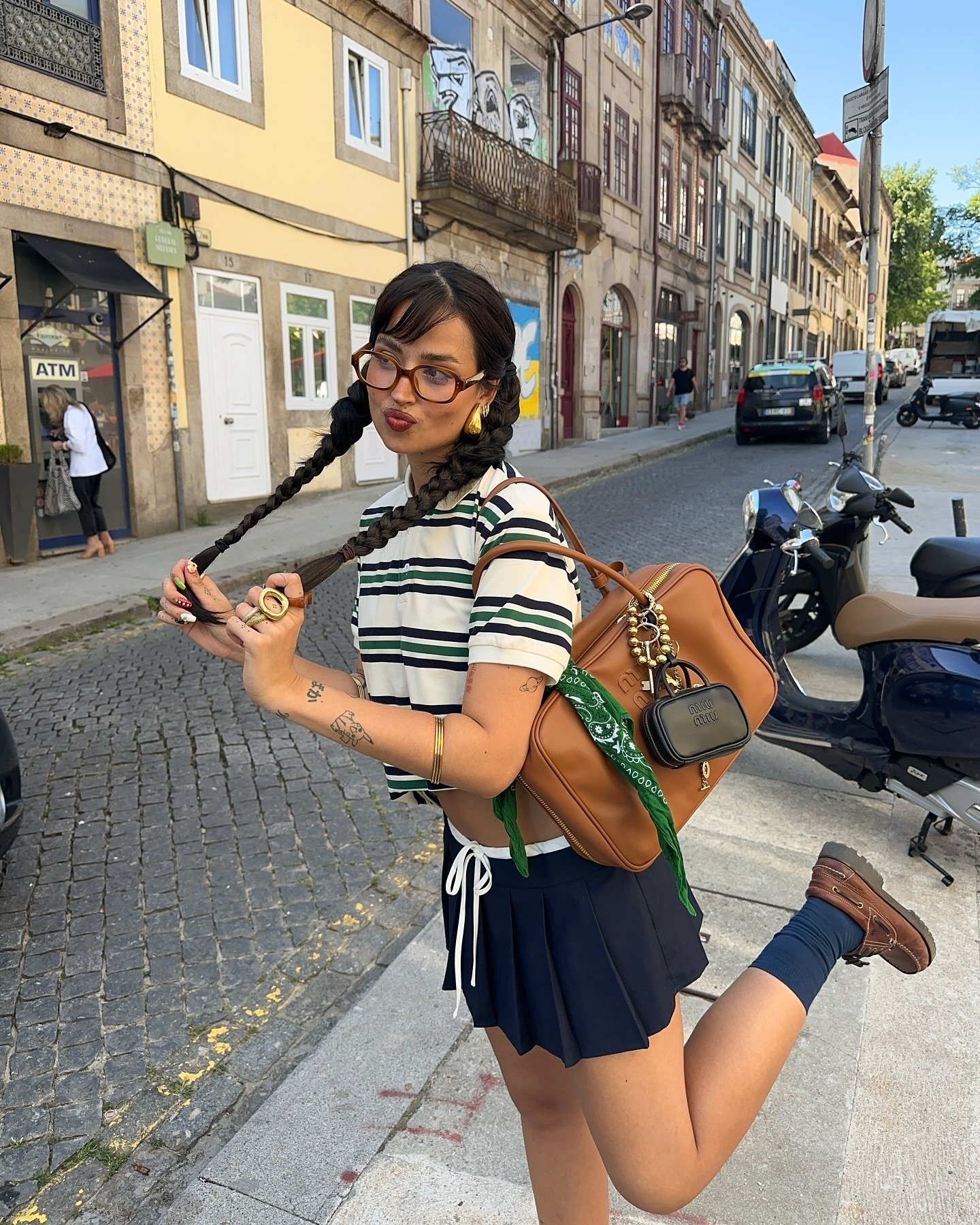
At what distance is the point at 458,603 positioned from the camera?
1.41 meters

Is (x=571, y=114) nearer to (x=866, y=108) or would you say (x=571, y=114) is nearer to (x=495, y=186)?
(x=495, y=186)

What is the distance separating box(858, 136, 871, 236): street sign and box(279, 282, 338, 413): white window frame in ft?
23.9

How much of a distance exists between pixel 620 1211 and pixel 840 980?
3.59 feet

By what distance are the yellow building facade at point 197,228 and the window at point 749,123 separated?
2531cm

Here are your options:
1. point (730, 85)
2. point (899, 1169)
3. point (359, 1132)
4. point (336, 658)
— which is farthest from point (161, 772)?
point (730, 85)

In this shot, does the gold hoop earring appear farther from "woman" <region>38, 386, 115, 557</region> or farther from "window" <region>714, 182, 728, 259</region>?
"window" <region>714, 182, 728, 259</region>

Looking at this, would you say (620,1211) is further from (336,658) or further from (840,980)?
(336,658)

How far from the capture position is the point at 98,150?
32.8ft

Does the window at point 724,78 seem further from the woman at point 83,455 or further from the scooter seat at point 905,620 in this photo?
the scooter seat at point 905,620

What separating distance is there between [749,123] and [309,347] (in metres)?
30.6

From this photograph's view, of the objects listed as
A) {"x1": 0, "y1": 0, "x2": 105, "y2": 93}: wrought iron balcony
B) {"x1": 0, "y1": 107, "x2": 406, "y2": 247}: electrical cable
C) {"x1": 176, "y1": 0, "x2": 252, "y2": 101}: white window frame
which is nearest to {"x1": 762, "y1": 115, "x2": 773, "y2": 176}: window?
{"x1": 0, "y1": 107, "x2": 406, "y2": 247}: electrical cable

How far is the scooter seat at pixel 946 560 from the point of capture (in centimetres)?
426

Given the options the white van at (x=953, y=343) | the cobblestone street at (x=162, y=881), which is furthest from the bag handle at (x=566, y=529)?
the white van at (x=953, y=343)

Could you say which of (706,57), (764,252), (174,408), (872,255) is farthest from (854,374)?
(174,408)
